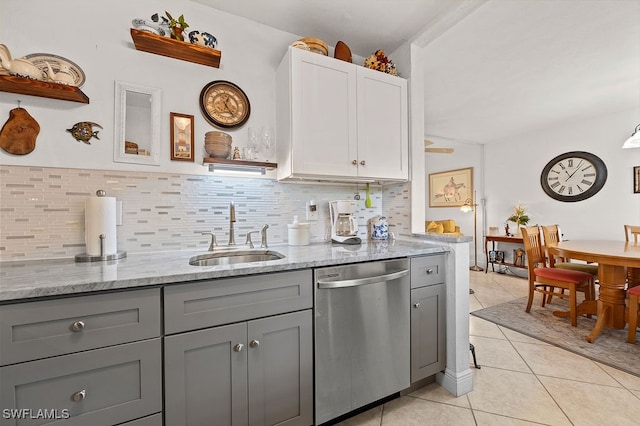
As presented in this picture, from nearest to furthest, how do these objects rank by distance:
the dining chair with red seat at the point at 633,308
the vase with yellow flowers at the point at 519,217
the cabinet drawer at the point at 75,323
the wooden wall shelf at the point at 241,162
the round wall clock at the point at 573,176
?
the cabinet drawer at the point at 75,323, the wooden wall shelf at the point at 241,162, the dining chair with red seat at the point at 633,308, the round wall clock at the point at 573,176, the vase with yellow flowers at the point at 519,217

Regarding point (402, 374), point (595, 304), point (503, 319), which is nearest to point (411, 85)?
point (402, 374)

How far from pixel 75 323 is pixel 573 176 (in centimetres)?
612

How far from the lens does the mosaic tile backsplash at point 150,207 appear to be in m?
1.38

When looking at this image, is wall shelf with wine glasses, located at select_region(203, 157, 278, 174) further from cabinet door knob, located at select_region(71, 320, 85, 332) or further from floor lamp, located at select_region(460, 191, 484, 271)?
floor lamp, located at select_region(460, 191, 484, 271)

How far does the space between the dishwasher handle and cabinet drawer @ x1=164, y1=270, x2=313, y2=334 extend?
77mm

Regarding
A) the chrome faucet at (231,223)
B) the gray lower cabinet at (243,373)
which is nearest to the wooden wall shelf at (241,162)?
the chrome faucet at (231,223)

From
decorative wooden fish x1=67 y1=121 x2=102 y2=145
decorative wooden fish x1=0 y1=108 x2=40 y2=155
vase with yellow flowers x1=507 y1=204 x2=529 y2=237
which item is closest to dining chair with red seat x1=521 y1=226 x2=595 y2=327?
vase with yellow flowers x1=507 y1=204 x2=529 y2=237

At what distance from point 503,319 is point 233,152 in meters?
3.18

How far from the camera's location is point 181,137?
67.6 inches

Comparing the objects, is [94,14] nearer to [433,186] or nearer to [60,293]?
[60,293]

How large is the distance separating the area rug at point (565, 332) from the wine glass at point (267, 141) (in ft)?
9.38

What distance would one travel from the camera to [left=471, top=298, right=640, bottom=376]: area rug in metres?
2.13

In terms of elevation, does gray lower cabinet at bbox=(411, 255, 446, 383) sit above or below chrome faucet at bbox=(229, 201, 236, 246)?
below

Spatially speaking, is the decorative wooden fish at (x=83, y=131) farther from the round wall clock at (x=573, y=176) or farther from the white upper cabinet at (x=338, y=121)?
the round wall clock at (x=573, y=176)
